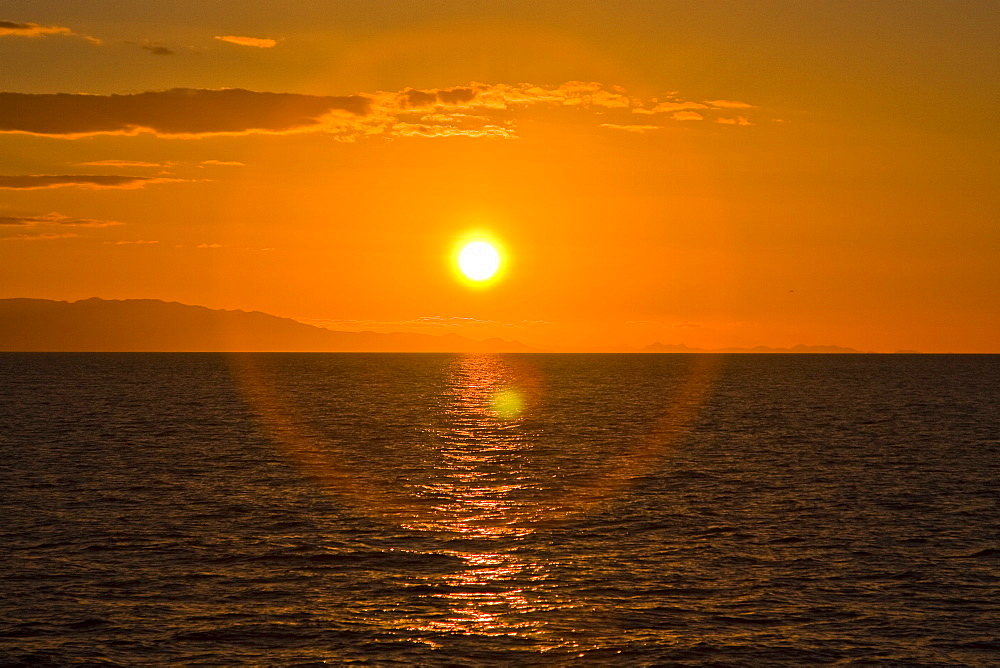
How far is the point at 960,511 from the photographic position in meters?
51.7

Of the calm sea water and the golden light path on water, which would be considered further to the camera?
the golden light path on water

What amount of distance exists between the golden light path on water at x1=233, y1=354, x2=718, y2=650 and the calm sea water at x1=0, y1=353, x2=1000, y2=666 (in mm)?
189

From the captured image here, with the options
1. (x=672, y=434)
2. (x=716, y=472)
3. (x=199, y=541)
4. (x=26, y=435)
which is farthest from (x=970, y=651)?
(x=26, y=435)

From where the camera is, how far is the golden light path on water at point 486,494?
3312cm

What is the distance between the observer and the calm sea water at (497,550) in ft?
98.3

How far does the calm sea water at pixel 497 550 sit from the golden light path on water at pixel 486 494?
0.62 ft

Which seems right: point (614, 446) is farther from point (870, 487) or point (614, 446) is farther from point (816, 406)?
point (816, 406)

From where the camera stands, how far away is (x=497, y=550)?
41812mm

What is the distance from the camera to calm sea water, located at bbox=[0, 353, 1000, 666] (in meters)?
30.0

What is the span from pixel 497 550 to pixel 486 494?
51.4ft

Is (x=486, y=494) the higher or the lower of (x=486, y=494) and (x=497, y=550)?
the higher

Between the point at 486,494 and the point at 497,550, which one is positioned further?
the point at 486,494

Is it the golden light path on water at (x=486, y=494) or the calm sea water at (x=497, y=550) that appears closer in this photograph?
the calm sea water at (x=497, y=550)

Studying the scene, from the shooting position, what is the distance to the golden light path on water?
3312 cm
